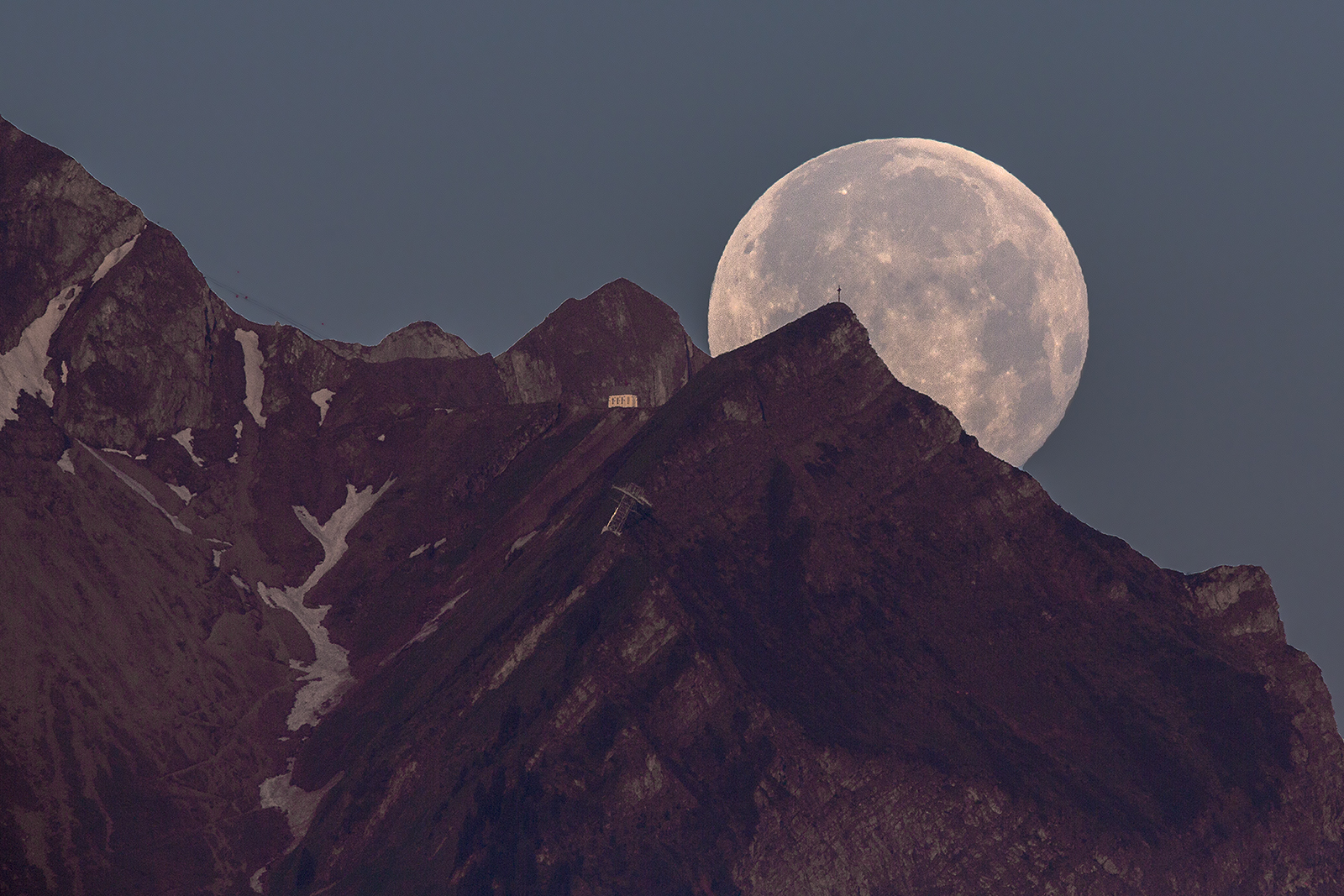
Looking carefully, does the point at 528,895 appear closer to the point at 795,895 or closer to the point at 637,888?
the point at 637,888

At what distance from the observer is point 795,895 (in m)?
200

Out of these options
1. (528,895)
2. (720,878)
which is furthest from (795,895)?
(528,895)

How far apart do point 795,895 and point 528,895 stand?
25.0 meters

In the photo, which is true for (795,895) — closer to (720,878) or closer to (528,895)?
(720,878)

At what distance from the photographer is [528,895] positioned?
654 feet

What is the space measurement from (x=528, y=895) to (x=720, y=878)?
1804 cm

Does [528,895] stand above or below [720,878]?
below

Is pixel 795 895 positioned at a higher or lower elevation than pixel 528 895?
higher

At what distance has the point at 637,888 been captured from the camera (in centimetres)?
19850

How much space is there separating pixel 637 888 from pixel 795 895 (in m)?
14.9

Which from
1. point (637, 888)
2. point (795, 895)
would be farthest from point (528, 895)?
point (795, 895)

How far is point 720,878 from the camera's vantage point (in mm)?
199875

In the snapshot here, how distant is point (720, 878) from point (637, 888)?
7.92 metres
